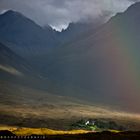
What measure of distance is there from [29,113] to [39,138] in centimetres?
12948

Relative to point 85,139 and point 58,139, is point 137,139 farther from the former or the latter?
point 58,139

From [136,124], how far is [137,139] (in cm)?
10744

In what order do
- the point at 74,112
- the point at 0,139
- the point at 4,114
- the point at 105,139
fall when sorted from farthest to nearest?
the point at 74,112 → the point at 4,114 → the point at 105,139 → the point at 0,139

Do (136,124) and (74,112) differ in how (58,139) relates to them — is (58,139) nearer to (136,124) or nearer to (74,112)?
(136,124)

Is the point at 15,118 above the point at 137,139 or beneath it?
above

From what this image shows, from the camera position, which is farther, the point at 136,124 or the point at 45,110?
the point at 45,110

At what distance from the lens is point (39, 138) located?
48.2 metres

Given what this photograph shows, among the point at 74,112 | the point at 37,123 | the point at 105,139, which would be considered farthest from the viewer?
the point at 74,112

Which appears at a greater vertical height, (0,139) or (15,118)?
(15,118)

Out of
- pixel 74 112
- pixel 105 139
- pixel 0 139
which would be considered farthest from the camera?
pixel 74 112

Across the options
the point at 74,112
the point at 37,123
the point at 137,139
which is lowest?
the point at 137,139

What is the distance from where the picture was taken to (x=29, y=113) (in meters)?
176

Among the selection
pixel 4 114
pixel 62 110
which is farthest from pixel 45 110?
pixel 4 114

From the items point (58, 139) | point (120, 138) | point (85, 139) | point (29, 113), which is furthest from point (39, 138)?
point (29, 113)
